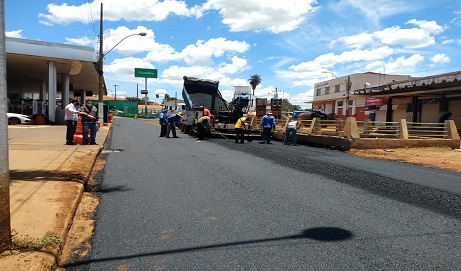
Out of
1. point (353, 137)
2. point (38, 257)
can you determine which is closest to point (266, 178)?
point (38, 257)

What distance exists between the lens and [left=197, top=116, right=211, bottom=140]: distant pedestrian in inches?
750

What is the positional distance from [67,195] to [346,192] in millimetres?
4777

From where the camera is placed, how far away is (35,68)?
2875 centimetres

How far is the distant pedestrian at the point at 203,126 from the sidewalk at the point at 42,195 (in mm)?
8126

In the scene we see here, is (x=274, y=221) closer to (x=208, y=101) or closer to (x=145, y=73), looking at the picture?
(x=208, y=101)

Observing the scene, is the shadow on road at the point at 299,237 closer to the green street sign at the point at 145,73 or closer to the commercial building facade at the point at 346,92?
the commercial building facade at the point at 346,92

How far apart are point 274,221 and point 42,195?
360 cm

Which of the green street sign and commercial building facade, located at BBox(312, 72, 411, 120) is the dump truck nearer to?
commercial building facade, located at BBox(312, 72, 411, 120)

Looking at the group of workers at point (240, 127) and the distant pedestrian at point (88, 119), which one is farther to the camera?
the group of workers at point (240, 127)

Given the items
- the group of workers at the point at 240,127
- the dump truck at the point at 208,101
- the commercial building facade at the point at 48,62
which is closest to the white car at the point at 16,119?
the commercial building facade at the point at 48,62

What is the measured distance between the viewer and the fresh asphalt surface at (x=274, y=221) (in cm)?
382

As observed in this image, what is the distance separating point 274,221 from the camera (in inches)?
201

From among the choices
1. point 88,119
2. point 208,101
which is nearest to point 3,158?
point 88,119

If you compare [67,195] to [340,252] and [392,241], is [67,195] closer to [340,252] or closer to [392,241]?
[340,252]
